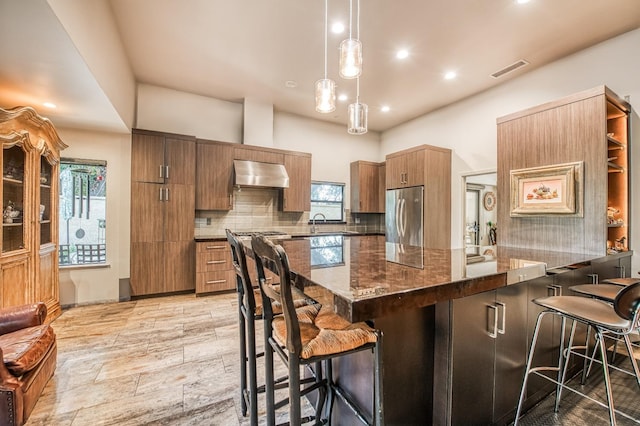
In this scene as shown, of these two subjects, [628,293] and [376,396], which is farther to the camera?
[628,293]

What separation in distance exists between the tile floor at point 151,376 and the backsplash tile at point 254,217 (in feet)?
5.36

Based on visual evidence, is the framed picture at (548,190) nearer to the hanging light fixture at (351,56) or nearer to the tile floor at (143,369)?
the hanging light fixture at (351,56)

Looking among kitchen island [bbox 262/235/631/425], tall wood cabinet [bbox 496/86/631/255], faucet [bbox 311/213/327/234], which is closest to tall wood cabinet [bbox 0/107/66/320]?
kitchen island [bbox 262/235/631/425]

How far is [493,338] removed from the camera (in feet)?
4.79

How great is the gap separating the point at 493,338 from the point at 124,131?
472cm

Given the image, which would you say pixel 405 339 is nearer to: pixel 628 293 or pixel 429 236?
pixel 628 293

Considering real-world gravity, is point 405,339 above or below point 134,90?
below

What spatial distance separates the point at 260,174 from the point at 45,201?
8.71 ft

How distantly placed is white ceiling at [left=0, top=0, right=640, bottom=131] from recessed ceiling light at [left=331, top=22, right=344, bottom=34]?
72mm

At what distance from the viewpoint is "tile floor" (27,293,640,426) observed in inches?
67.6

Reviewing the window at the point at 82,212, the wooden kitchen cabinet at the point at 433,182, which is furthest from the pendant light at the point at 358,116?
the window at the point at 82,212

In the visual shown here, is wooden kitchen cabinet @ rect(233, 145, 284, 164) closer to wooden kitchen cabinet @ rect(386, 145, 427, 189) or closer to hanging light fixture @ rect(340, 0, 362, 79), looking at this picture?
wooden kitchen cabinet @ rect(386, 145, 427, 189)

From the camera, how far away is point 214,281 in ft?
13.7


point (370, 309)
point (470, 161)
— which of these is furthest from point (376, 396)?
point (470, 161)
